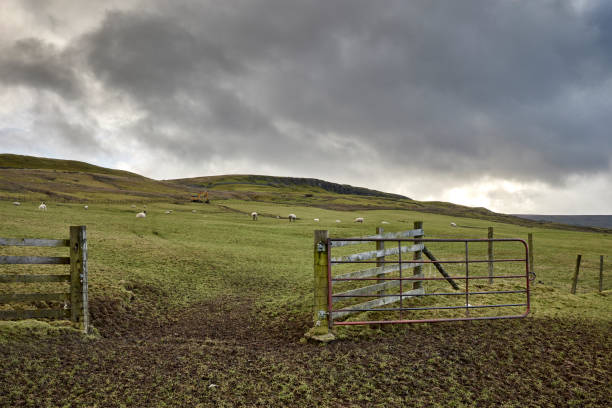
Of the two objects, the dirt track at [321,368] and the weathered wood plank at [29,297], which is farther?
the weathered wood plank at [29,297]

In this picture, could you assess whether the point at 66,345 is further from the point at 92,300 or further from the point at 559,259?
the point at 559,259

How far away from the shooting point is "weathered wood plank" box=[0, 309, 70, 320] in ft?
24.3

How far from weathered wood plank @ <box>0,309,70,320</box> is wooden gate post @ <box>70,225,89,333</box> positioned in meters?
0.19

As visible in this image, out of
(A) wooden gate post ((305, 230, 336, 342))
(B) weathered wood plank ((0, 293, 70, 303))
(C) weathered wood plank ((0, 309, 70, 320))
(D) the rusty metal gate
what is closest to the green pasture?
(C) weathered wood plank ((0, 309, 70, 320))

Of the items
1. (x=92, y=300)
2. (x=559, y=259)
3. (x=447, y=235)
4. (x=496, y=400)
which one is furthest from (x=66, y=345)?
(x=447, y=235)

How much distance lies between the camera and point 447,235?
129 ft

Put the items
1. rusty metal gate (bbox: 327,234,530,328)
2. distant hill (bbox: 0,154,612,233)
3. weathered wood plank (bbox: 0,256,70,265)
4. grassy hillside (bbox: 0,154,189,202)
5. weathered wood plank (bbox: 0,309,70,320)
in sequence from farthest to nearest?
distant hill (bbox: 0,154,612,233) < grassy hillside (bbox: 0,154,189,202) < rusty metal gate (bbox: 327,234,530,328) < weathered wood plank (bbox: 0,256,70,265) < weathered wood plank (bbox: 0,309,70,320)

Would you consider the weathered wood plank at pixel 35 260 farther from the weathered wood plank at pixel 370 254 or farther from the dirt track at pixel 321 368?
the weathered wood plank at pixel 370 254

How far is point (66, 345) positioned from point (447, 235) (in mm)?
38215

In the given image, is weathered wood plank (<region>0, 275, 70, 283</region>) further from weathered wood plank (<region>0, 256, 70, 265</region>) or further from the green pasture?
the green pasture

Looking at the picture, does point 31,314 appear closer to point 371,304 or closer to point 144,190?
point 371,304

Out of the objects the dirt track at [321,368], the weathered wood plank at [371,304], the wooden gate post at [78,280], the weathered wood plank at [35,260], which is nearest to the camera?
the dirt track at [321,368]

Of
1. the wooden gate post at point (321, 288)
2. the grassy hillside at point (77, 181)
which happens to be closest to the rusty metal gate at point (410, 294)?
the wooden gate post at point (321, 288)

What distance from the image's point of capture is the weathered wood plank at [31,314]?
24.3ft
